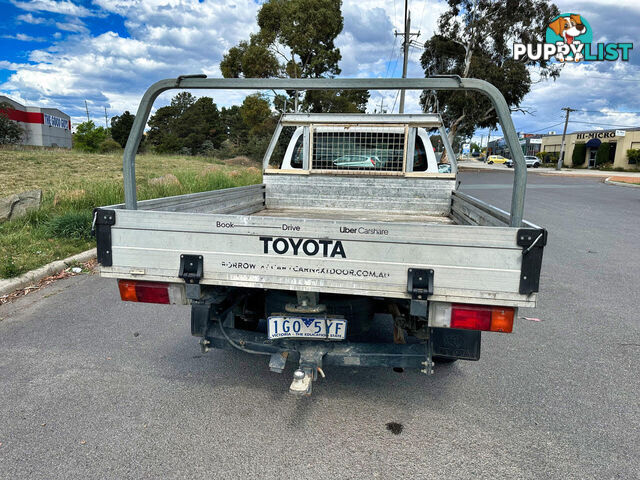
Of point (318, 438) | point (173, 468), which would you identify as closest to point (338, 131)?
point (318, 438)

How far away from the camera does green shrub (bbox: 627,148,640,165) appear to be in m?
44.7

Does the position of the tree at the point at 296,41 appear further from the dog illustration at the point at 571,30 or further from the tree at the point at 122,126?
the tree at the point at 122,126

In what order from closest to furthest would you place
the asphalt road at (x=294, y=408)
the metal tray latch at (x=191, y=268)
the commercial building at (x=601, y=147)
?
the asphalt road at (x=294, y=408), the metal tray latch at (x=191, y=268), the commercial building at (x=601, y=147)

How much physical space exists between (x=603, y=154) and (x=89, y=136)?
6490 centimetres

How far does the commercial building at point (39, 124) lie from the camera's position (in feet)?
177

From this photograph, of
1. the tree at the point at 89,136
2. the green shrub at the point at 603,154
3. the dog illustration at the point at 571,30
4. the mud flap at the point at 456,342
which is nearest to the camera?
the mud flap at the point at 456,342

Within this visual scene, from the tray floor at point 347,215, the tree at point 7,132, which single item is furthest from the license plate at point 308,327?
the tree at point 7,132

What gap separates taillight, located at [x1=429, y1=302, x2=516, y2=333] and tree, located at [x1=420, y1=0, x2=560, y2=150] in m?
33.8

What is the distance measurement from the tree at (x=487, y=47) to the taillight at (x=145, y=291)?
33986 mm

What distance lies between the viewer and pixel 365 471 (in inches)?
89.7

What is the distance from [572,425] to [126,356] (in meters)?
3.16

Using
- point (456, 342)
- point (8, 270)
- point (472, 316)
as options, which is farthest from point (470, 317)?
point (8, 270)

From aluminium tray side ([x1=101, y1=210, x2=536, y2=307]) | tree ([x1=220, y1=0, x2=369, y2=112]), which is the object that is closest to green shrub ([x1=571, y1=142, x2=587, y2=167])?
tree ([x1=220, y1=0, x2=369, y2=112])

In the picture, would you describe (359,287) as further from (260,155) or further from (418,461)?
(260,155)
